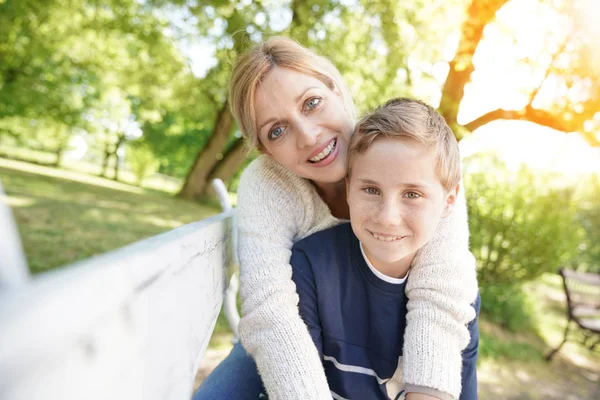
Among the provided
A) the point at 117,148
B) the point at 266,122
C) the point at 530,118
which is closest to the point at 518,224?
the point at 530,118

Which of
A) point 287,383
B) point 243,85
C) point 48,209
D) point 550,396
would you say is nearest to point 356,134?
point 243,85

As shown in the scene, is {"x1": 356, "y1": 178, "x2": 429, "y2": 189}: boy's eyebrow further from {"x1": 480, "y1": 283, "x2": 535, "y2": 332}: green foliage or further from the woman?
{"x1": 480, "y1": 283, "x2": 535, "y2": 332}: green foliage

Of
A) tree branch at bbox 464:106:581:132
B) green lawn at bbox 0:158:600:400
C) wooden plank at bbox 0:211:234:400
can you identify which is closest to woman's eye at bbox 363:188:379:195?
wooden plank at bbox 0:211:234:400

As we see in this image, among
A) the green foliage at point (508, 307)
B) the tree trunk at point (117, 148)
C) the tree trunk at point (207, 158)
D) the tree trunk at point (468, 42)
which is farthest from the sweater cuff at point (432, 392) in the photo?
the tree trunk at point (117, 148)

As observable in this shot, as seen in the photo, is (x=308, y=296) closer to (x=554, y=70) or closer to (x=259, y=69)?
(x=259, y=69)

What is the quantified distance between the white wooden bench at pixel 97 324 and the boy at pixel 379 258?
696 millimetres

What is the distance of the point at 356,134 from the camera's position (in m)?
1.58

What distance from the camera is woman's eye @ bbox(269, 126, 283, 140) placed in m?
1.72

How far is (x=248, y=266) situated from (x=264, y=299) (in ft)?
0.45

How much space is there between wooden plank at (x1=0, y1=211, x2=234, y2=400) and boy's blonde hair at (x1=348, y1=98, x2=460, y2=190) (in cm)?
82

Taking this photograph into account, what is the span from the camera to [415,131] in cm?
140

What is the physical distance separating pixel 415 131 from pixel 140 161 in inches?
1187

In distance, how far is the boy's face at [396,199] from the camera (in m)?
1.37

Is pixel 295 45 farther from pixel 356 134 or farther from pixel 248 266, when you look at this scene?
pixel 248 266
